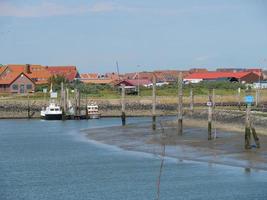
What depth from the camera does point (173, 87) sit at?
152 metres

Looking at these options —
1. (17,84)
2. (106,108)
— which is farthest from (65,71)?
(106,108)

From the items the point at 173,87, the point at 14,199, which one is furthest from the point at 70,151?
the point at 173,87

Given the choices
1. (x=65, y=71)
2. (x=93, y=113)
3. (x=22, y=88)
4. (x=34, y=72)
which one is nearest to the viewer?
(x=93, y=113)

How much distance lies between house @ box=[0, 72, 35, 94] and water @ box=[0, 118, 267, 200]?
305 ft

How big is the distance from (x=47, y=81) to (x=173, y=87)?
28.7m

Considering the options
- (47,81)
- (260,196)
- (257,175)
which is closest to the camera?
(260,196)

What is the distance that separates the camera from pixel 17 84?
14925 centimetres

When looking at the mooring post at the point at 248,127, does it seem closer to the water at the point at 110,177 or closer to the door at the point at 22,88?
the water at the point at 110,177

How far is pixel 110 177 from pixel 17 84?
113 meters

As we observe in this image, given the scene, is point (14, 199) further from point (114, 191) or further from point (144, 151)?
point (144, 151)

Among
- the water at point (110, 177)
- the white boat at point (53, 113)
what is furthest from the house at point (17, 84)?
the water at point (110, 177)

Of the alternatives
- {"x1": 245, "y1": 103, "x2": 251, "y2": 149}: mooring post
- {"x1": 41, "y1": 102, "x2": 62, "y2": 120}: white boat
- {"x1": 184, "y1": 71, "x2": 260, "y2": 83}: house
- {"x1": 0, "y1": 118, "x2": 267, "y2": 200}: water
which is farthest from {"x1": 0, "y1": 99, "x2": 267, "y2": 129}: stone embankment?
{"x1": 184, "y1": 71, "x2": 260, "y2": 83}: house

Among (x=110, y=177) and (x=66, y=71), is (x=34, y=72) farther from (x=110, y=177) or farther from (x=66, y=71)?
(x=110, y=177)

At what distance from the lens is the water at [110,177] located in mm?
33406
